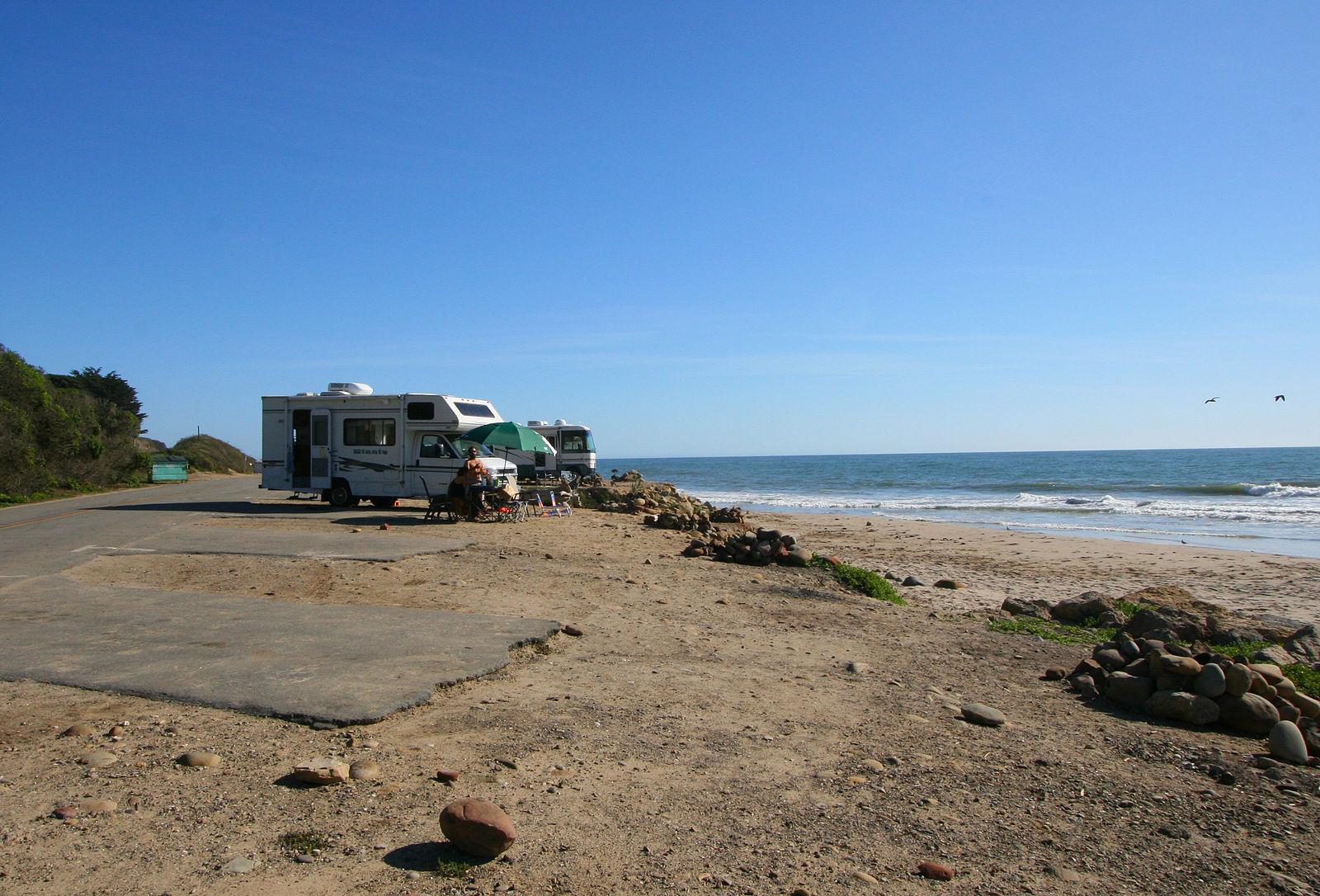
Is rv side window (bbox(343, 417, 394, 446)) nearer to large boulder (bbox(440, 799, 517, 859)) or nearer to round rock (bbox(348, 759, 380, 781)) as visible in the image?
round rock (bbox(348, 759, 380, 781))

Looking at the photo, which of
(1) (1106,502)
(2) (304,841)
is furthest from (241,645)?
(1) (1106,502)

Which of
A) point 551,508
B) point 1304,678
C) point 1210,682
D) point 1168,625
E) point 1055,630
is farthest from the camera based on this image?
point 551,508

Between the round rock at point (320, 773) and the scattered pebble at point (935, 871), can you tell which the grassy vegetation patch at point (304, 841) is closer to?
the round rock at point (320, 773)

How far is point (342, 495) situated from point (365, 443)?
61.9 inches

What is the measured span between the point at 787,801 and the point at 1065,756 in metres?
1.92

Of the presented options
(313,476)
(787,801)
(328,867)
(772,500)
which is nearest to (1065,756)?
(787,801)

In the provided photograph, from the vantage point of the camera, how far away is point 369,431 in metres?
21.2

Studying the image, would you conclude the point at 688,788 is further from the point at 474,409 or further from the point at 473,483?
the point at 474,409

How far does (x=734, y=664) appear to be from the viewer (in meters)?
7.00

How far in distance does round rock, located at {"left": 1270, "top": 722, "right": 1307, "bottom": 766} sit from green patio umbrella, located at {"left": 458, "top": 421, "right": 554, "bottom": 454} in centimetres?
1646

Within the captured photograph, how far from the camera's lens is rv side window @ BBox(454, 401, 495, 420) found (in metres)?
21.2

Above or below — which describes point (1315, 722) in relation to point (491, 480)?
below

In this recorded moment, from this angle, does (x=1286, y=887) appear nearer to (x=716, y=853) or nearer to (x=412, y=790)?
(x=716, y=853)

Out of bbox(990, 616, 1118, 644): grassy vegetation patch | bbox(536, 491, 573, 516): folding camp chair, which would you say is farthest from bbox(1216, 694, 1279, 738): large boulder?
bbox(536, 491, 573, 516): folding camp chair
